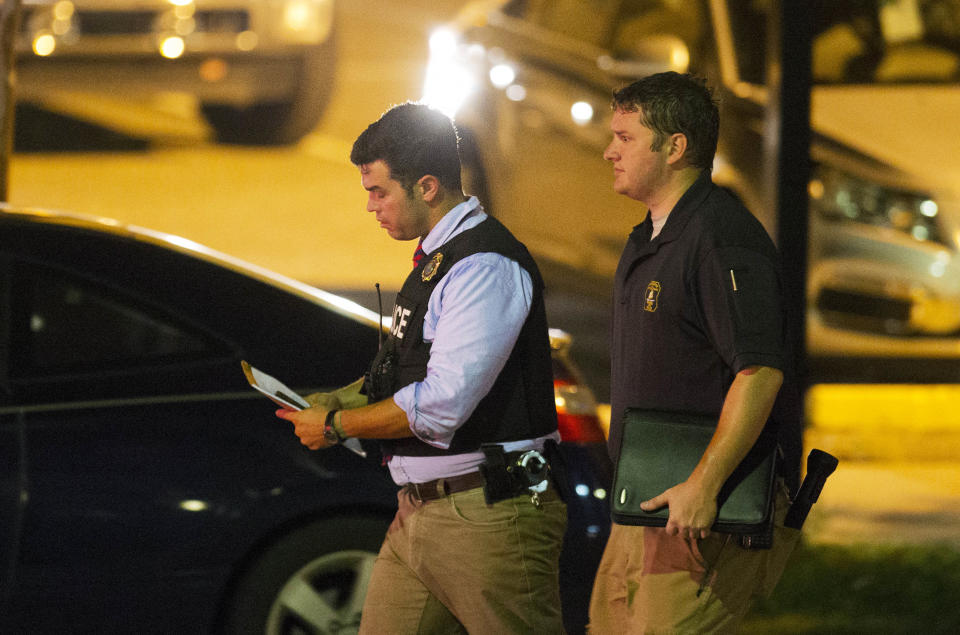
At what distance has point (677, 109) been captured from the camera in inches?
104

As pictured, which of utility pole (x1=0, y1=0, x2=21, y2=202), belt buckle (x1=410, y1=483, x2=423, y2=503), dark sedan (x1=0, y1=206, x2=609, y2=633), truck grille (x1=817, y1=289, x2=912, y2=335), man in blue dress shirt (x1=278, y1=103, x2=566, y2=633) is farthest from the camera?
truck grille (x1=817, y1=289, x2=912, y2=335)

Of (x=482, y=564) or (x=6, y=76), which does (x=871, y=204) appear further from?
(x=482, y=564)

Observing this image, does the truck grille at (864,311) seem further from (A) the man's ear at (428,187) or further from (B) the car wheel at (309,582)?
(A) the man's ear at (428,187)

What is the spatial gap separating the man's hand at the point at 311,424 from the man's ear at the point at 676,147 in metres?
0.82

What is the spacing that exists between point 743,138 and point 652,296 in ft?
14.6

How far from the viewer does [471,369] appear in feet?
8.63

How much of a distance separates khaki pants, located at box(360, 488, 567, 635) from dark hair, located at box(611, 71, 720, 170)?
0.72m

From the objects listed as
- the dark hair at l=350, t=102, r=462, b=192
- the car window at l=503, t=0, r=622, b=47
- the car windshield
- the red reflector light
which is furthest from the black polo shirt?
the car windshield

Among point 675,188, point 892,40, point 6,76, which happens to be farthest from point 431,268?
point 892,40

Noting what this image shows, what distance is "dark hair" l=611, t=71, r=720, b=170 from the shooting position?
2633 mm

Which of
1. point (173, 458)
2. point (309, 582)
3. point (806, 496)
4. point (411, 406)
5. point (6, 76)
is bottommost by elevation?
point (309, 582)

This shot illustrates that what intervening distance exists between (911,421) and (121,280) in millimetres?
5145

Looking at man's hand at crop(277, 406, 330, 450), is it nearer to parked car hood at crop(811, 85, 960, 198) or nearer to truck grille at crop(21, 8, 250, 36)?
truck grille at crop(21, 8, 250, 36)

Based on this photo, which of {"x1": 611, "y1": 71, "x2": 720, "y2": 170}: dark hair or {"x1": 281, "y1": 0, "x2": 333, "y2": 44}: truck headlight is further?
{"x1": 281, "y1": 0, "x2": 333, "y2": 44}: truck headlight
